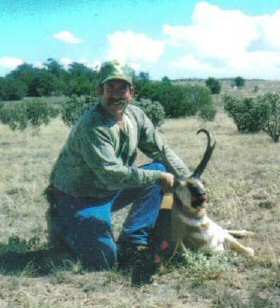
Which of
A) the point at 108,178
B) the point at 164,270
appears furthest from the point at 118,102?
the point at 164,270

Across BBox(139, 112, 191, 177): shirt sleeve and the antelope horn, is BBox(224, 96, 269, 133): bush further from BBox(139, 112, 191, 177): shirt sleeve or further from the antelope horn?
the antelope horn

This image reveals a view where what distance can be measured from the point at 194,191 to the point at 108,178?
0.77m

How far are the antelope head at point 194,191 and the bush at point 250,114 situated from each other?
18.5 m

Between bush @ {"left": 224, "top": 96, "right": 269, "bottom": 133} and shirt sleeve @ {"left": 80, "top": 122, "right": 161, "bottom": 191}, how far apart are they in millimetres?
18662

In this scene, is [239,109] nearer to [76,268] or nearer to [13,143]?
[13,143]

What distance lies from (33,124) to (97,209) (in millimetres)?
24134

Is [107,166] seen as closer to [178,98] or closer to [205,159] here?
[205,159]

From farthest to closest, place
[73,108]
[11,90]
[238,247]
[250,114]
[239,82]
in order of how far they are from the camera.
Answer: [239,82] < [11,90] < [73,108] < [250,114] < [238,247]

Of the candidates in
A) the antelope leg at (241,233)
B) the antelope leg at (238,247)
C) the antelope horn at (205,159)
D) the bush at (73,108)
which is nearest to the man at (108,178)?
the antelope horn at (205,159)

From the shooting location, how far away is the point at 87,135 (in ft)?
18.1

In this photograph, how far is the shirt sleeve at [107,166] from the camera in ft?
17.8

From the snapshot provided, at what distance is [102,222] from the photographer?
5.78 meters

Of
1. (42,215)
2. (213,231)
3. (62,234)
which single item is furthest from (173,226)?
(42,215)

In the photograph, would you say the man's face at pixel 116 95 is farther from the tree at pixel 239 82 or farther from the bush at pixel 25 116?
the tree at pixel 239 82
